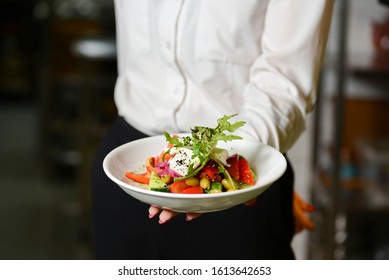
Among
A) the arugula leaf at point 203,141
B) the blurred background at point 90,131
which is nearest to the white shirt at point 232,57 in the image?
the arugula leaf at point 203,141

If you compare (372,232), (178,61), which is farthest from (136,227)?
(372,232)

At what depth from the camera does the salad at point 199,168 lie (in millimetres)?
705

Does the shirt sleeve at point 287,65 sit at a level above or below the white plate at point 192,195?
above

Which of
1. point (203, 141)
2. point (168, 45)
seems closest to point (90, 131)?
point (168, 45)

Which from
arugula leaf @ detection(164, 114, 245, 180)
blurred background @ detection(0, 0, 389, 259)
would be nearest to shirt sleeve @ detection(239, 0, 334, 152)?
arugula leaf @ detection(164, 114, 245, 180)

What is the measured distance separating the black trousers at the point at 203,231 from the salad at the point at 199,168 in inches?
6.6

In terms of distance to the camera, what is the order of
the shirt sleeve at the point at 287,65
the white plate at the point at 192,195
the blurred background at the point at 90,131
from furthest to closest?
the blurred background at the point at 90,131 < the shirt sleeve at the point at 287,65 < the white plate at the point at 192,195

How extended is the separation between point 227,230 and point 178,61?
0.23 m

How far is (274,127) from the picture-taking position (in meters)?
0.83

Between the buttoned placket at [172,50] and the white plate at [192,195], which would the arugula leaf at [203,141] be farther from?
the buttoned placket at [172,50]

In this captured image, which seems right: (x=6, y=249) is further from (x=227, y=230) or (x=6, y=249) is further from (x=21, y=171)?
(x=227, y=230)

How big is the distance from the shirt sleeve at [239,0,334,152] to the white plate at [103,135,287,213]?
0.21 feet

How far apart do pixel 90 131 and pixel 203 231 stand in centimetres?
168

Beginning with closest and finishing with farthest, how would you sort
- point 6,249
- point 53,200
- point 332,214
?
point 332,214, point 6,249, point 53,200
